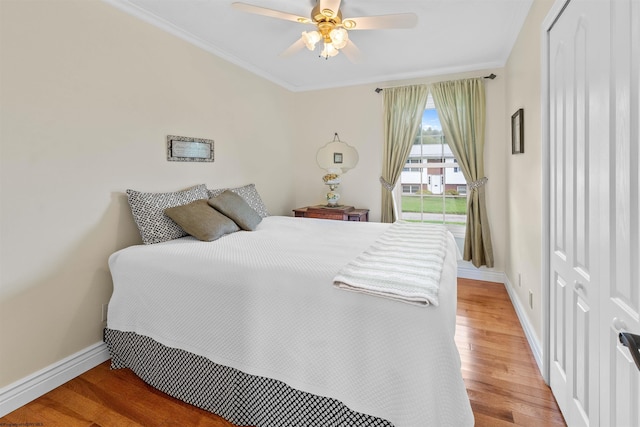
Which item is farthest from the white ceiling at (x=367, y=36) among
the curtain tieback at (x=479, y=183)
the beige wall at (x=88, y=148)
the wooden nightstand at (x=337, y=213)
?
the wooden nightstand at (x=337, y=213)

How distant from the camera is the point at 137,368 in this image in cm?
206

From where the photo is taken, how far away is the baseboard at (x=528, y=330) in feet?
6.87

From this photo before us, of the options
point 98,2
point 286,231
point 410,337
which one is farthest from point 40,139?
point 410,337

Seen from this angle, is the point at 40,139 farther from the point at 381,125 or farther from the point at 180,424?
the point at 381,125

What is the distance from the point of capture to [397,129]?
13.2 feet

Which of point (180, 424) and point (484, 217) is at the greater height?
point (484, 217)

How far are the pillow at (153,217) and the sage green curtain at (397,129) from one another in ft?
8.48

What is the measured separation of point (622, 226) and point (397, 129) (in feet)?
10.5

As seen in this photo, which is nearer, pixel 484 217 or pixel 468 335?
pixel 468 335

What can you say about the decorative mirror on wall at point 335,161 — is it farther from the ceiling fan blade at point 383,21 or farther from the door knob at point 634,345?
the door knob at point 634,345

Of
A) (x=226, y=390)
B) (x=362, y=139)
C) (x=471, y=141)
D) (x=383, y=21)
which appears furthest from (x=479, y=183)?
(x=226, y=390)

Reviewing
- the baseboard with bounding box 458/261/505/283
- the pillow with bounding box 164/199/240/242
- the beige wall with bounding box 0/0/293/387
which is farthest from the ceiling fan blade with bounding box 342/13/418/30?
the baseboard with bounding box 458/261/505/283

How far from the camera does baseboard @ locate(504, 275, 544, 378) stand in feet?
6.87

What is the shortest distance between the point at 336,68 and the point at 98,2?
2349 millimetres
